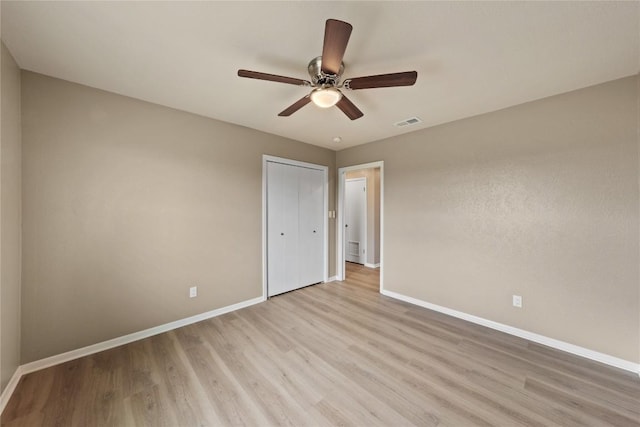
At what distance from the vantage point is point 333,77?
158 centimetres

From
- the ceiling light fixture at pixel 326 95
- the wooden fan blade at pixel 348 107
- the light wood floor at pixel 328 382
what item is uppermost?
the wooden fan blade at pixel 348 107

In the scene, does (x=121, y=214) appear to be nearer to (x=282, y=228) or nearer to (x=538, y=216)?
(x=282, y=228)

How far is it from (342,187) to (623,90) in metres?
3.21

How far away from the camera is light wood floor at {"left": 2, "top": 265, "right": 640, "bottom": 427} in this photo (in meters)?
1.47

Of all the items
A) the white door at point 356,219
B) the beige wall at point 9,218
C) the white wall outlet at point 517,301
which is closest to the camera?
the beige wall at point 9,218

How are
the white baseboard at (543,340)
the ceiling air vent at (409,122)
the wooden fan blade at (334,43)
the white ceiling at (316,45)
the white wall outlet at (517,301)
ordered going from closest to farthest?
the wooden fan blade at (334,43), the white ceiling at (316,45), the white baseboard at (543,340), the white wall outlet at (517,301), the ceiling air vent at (409,122)

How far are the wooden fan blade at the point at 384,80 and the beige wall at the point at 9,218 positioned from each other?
2341 millimetres

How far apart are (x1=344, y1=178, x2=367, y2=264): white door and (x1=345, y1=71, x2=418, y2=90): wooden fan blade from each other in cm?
387

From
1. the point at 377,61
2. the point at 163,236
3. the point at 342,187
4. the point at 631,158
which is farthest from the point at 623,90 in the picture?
the point at 163,236

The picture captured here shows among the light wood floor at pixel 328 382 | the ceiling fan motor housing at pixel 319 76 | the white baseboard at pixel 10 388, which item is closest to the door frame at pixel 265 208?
the light wood floor at pixel 328 382

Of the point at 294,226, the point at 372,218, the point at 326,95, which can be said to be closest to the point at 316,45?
the point at 326,95

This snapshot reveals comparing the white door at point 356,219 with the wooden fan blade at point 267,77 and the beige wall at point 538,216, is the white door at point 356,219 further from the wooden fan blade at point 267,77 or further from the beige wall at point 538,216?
the wooden fan blade at point 267,77

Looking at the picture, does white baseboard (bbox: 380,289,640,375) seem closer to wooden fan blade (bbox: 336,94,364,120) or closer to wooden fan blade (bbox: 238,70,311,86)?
wooden fan blade (bbox: 336,94,364,120)

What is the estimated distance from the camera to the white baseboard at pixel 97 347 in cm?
167
